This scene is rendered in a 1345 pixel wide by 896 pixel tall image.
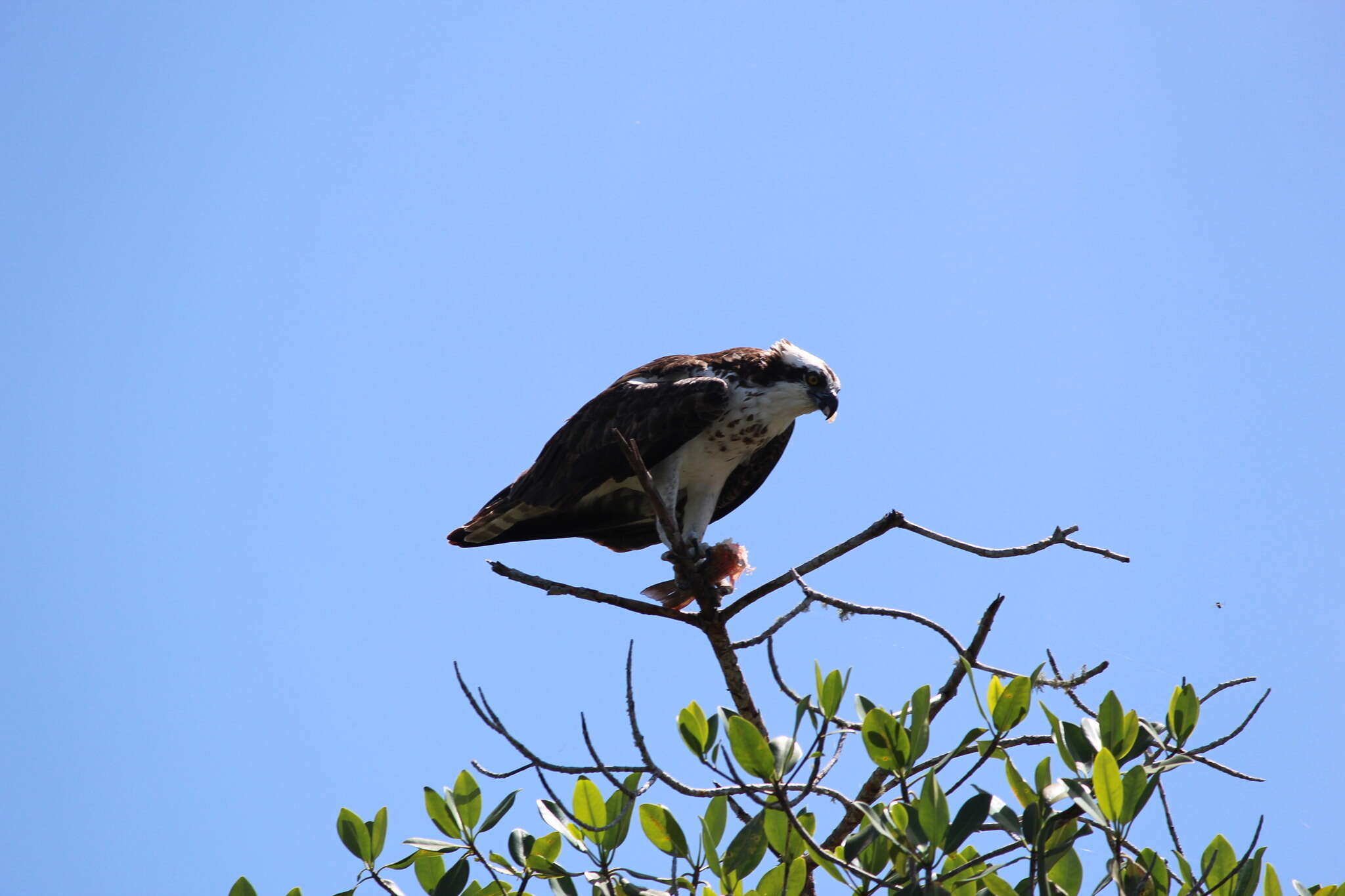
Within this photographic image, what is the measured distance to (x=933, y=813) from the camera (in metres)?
2.91

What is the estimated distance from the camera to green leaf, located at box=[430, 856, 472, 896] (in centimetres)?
346

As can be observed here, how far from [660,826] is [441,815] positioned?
0.76 meters

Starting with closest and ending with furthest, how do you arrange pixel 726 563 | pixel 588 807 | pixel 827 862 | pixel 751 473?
pixel 827 862 → pixel 588 807 → pixel 726 563 → pixel 751 473

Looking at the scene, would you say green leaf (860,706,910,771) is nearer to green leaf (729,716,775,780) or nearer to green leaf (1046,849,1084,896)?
green leaf (729,716,775,780)

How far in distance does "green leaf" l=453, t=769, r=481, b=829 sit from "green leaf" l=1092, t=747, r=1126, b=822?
1.93 m

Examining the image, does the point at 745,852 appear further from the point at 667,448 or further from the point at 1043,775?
the point at 667,448

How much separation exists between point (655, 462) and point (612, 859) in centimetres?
303

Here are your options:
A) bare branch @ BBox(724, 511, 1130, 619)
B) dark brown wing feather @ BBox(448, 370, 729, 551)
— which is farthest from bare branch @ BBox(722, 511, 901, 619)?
dark brown wing feather @ BBox(448, 370, 729, 551)

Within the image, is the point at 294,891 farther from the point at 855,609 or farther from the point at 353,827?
the point at 855,609

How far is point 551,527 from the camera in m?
6.68

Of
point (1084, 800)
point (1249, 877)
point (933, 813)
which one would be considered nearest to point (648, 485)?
point (933, 813)

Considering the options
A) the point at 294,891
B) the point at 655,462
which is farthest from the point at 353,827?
the point at 655,462

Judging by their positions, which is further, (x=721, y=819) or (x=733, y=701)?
(x=733, y=701)

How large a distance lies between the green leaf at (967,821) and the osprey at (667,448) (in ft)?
9.81
